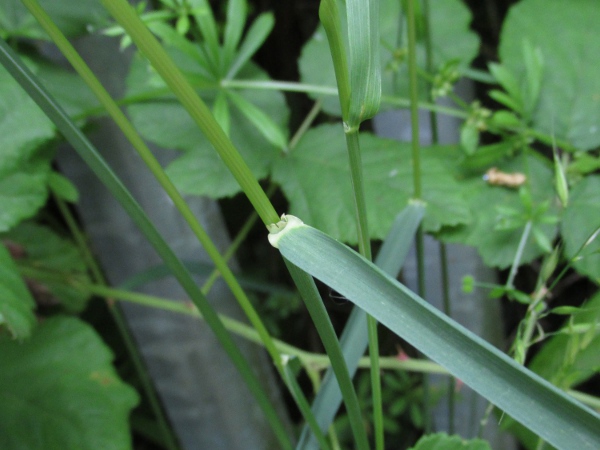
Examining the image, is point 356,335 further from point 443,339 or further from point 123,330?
point 123,330

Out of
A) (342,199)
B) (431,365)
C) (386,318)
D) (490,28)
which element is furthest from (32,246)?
(490,28)

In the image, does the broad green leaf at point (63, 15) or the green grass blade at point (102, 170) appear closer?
the green grass blade at point (102, 170)

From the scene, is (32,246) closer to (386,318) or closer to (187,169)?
(187,169)

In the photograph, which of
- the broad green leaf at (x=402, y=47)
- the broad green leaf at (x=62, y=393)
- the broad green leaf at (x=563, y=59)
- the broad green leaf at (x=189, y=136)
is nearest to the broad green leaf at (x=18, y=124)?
the broad green leaf at (x=189, y=136)

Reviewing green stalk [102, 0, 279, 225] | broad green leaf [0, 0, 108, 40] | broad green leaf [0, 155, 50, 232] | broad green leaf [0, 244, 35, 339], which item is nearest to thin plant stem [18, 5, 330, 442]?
green stalk [102, 0, 279, 225]

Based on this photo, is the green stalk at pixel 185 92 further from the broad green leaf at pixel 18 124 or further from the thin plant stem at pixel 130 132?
the broad green leaf at pixel 18 124
